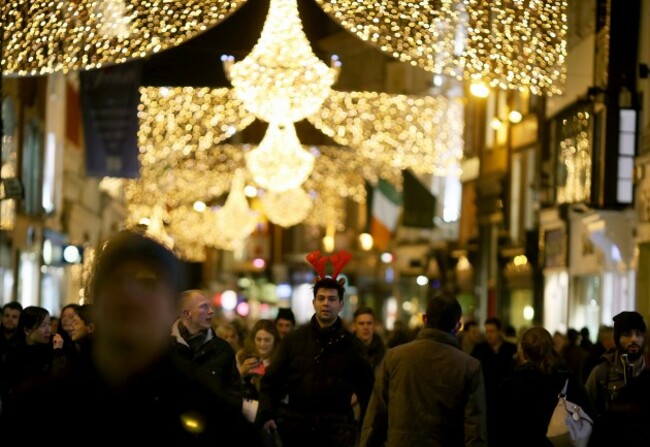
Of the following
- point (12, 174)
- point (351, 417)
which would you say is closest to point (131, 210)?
point (12, 174)

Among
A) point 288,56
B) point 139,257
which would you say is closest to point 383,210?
point 288,56

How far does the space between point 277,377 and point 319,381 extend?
0.32 meters

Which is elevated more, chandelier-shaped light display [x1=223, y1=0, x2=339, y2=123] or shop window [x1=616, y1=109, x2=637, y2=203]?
chandelier-shaped light display [x1=223, y1=0, x2=339, y2=123]

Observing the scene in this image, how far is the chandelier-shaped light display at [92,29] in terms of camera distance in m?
16.4

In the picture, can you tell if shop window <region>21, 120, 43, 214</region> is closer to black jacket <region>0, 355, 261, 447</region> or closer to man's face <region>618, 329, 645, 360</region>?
man's face <region>618, 329, 645, 360</region>

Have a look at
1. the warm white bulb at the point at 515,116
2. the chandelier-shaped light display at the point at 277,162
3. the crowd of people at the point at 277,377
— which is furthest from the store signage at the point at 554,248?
the crowd of people at the point at 277,377

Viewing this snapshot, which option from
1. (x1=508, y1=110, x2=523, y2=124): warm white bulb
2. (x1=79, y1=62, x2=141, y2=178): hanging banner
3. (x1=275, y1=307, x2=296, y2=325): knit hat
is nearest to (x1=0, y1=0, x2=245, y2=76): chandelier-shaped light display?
(x1=275, y1=307, x2=296, y2=325): knit hat

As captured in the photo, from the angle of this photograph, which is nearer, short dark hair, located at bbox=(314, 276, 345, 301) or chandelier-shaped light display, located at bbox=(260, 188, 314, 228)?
short dark hair, located at bbox=(314, 276, 345, 301)

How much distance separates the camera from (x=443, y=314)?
30.2 ft

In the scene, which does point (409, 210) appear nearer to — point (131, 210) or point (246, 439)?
point (131, 210)

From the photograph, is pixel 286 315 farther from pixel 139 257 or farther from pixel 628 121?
pixel 139 257

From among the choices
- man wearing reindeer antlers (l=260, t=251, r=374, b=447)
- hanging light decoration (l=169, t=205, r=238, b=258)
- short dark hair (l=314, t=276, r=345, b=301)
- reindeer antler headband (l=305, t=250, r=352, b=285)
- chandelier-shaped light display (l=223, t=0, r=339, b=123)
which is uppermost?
chandelier-shaped light display (l=223, t=0, r=339, b=123)

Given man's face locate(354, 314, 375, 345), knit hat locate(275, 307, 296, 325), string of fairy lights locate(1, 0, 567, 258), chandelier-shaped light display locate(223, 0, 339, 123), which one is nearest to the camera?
man's face locate(354, 314, 375, 345)

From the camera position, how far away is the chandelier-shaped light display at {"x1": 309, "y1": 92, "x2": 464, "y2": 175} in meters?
33.5
